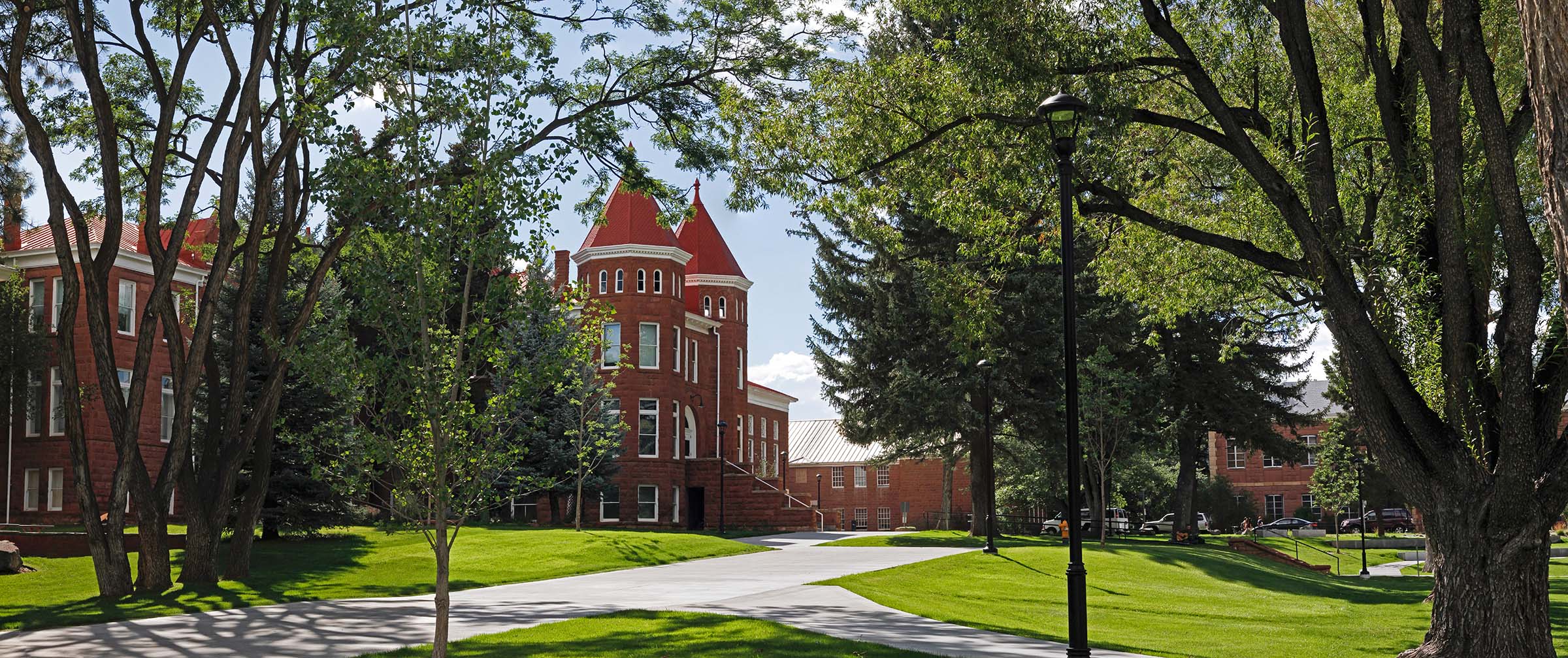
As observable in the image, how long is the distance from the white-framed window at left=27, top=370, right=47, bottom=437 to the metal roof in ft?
143

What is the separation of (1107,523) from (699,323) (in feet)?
62.6

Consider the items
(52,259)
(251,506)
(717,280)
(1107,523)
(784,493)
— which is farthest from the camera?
(717,280)

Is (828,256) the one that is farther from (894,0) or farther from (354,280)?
(354,280)

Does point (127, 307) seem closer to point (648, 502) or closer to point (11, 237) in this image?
point (11, 237)

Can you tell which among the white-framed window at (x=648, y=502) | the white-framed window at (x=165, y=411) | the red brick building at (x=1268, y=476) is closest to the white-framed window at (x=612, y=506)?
the white-framed window at (x=648, y=502)

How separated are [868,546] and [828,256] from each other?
951 centimetres

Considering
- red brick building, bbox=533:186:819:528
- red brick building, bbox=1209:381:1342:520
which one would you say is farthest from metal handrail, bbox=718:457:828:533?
red brick building, bbox=1209:381:1342:520

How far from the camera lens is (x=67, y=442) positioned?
3525 centimetres

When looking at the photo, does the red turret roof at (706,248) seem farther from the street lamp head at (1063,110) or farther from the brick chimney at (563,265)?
the street lamp head at (1063,110)

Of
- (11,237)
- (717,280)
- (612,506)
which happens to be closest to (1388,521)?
(717,280)

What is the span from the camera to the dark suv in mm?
64875

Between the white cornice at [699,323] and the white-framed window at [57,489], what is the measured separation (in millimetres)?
22360

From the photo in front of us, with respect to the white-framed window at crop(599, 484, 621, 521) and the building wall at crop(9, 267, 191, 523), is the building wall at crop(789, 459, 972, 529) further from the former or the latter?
the building wall at crop(9, 267, 191, 523)

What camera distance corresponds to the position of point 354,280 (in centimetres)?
953
